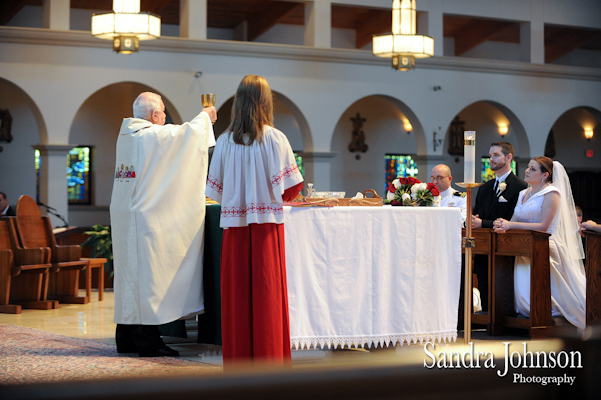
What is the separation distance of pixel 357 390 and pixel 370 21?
16.4 meters

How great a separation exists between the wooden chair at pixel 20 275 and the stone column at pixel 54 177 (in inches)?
170

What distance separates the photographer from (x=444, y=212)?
14.8 ft

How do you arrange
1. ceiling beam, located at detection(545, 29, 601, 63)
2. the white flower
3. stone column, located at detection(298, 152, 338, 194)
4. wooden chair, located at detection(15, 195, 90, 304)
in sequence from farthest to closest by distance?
ceiling beam, located at detection(545, 29, 601, 63)
stone column, located at detection(298, 152, 338, 194)
wooden chair, located at detection(15, 195, 90, 304)
the white flower

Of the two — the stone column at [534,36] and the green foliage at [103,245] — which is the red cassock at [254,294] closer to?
the green foliage at [103,245]

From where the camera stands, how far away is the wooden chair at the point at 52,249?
24.5 feet

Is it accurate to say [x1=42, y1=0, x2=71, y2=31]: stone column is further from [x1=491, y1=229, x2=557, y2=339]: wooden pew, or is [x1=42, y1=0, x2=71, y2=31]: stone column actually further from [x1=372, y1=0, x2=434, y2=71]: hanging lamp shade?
[x1=491, y1=229, x2=557, y2=339]: wooden pew

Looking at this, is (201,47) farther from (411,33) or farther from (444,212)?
(444,212)

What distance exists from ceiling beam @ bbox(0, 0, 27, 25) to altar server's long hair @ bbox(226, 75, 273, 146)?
39.1 ft

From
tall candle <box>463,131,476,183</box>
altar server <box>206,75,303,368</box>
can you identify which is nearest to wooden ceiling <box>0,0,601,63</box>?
altar server <box>206,75,303,368</box>

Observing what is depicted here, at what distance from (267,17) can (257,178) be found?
12.2m

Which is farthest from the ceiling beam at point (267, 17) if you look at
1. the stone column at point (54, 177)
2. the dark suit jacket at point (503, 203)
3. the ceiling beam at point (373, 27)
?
the dark suit jacket at point (503, 203)

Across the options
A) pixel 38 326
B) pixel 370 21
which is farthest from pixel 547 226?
pixel 370 21

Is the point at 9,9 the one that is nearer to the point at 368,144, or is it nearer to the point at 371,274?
the point at 368,144

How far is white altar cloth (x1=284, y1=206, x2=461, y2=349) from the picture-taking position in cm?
420
